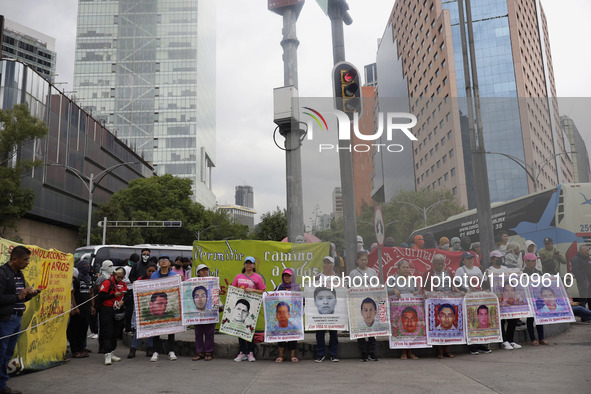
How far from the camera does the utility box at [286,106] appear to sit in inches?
412

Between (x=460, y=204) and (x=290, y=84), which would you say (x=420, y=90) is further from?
(x=290, y=84)

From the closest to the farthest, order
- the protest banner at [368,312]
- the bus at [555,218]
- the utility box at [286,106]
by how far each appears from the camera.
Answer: the protest banner at [368,312] < the utility box at [286,106] < the bus at [555,218]

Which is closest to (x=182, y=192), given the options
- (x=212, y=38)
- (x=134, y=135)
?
(x=134, y=135)

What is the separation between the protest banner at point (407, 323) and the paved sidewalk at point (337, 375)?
1.02ft

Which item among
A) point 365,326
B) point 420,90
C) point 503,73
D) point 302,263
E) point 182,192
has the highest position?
point 503,73

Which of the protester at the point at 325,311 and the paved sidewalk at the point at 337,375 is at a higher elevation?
the protester at the point at 325,311

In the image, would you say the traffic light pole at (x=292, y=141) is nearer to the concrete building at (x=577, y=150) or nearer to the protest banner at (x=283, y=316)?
the protest banner at (x=283, y=316)

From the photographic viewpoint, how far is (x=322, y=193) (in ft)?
34.2

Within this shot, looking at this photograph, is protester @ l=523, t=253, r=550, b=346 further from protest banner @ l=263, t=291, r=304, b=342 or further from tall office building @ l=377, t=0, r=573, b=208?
protest banner @ l=263, t=291, r=304, b=342

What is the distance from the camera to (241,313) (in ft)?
26.7

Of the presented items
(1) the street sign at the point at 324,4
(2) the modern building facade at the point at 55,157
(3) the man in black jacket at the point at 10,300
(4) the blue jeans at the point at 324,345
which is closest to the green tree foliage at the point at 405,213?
(4) the blue jeans at the point at 324,345

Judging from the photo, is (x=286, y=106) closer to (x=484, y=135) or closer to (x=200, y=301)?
(x=200, y=301)

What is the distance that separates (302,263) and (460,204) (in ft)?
20.8

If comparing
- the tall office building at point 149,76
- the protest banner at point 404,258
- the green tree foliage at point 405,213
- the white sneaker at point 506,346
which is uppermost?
the tall office building at point 149,76
